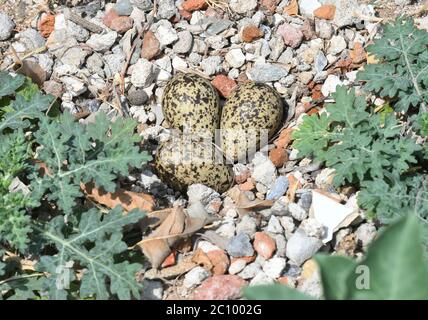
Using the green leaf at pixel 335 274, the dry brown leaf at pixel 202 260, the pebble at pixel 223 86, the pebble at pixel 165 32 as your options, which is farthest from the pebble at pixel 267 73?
the green leaf at pixel 335 274

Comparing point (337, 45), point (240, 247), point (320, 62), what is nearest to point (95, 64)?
point (320, 62)

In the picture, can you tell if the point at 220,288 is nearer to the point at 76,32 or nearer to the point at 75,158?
the point at 75,158

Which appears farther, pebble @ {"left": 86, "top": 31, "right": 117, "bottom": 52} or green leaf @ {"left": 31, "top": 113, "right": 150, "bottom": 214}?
pebble @ {"left": 86, "top": 31, "right": 117, "bottom": 52}

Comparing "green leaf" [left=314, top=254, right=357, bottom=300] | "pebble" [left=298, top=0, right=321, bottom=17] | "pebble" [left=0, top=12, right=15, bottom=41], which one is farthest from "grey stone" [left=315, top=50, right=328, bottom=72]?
"green leaf" [left=314, top=254, right=357, bottom=300]

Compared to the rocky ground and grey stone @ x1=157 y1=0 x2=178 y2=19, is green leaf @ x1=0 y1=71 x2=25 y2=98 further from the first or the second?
grey stone @ x1=157 y1=0 x2=178 y2=19

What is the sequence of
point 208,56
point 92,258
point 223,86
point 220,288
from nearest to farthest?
point 92,258 → point 220,288 → point 223,86 → point 208,56
